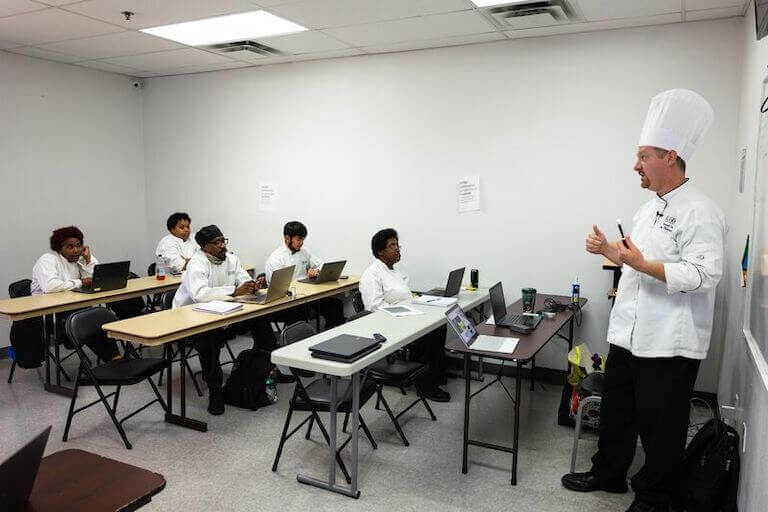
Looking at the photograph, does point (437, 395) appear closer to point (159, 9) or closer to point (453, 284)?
point (453, 284)

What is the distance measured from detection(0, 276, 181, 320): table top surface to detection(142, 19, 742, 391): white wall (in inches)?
→ 52.2

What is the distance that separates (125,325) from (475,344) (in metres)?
2.12

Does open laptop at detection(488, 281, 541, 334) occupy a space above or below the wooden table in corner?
above

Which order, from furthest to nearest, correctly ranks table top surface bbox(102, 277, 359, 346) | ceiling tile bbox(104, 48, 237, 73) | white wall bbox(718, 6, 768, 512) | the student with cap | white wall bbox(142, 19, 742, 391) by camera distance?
ceiling tile bbox(104, 48, 237, 73), white wall bbox(142, 19, 742, 391), table top surface bbox(102, 277, 359, 346), the student with cap, white wall bbox(718, 6, 768, 512)

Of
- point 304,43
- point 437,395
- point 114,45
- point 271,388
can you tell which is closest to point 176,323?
point 271,388

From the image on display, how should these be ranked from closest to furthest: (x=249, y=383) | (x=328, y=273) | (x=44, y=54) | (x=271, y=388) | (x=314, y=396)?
1. (x=314, y=396)
2. (x=249, y=383)
3. (x=271, y=388)
4. (x=328, y=273)
5. (x=44, y=54)

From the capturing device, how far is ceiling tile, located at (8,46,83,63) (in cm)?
489

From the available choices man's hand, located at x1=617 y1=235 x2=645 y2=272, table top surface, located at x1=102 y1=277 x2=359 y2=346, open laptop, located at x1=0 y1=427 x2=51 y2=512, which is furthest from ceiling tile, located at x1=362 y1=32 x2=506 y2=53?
open laptop, located at x1=0 y1=427 x2=51 y2=512

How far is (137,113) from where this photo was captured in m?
6.26

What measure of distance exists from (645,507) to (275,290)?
8.70ft

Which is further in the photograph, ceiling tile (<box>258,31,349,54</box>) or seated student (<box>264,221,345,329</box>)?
seated student (<box>264,221,345,329</box>)

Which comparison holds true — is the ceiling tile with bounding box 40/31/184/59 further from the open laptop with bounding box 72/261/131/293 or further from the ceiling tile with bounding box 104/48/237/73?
the open laptop with bounding box 72/261/131/293

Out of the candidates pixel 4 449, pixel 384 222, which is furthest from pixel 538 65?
pixel 4 449

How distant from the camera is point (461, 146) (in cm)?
470
